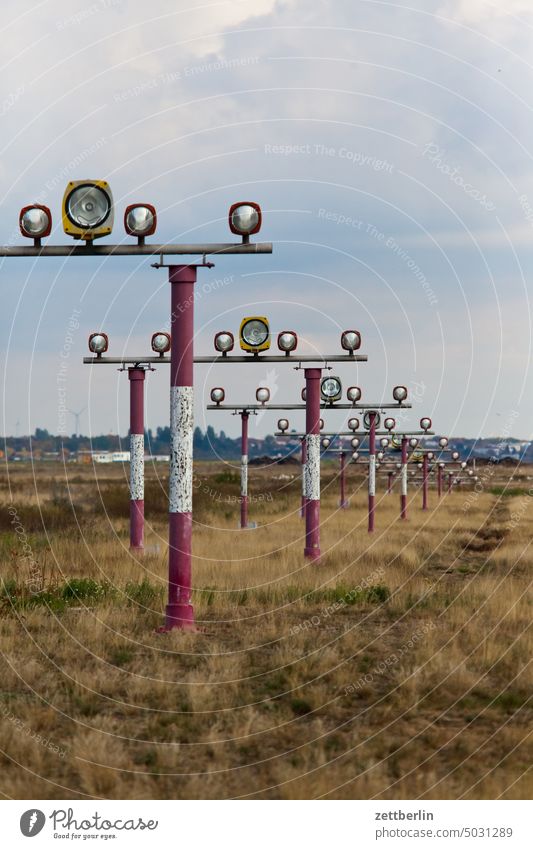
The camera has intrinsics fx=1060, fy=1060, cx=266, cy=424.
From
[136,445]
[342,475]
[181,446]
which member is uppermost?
[181,446]

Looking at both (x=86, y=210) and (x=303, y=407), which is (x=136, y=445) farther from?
(x=86, y=210)

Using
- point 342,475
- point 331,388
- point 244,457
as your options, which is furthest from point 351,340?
point 342,475

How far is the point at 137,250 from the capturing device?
13078 millimetres

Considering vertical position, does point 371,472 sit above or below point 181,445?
below

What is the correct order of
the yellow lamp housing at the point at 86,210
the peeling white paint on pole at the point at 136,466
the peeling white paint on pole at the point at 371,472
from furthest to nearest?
the peeling white paint on pole at the point at 371,472 < the peeling white paint on pole at the point at 136,466 < the yellow lamp housing at the point at 86,210

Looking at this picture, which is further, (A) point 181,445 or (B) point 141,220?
(A) point 181,445

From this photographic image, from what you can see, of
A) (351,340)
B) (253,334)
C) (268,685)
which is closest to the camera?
(268,685)

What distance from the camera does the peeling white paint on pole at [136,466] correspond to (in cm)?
2370

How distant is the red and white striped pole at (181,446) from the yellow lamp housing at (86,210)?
105 cm

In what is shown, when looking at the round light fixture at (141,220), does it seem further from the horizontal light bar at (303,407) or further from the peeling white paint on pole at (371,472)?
the peeling white paint on pole at (371,472)

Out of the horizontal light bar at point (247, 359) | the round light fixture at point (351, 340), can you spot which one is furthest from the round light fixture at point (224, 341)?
the round light fixture at point (351, 340)

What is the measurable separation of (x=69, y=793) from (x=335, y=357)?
13.2 m

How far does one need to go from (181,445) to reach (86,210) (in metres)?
3.11

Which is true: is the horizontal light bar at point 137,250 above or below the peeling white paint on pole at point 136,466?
above
